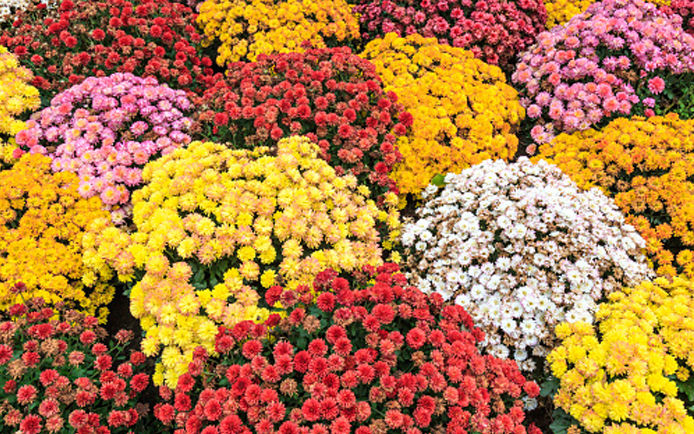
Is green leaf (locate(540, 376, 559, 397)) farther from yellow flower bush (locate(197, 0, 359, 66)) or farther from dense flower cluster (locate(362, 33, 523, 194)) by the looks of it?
yellow flower bush (locate(197, 0, 359, 66))

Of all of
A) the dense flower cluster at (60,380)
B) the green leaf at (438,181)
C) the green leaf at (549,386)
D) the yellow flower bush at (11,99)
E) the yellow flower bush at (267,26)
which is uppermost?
the yellow flower bush at (267,26)

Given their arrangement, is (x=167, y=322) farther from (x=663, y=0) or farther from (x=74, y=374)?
(x=663, y=0)

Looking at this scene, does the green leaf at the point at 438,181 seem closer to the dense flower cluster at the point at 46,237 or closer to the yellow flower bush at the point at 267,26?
the yellow flower bush at the point at 267,26

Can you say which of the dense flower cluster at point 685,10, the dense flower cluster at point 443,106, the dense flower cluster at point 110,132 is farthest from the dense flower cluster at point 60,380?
the dense flower cluster at point 685,10

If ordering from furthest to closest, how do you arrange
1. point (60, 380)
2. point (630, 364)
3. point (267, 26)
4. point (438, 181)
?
point (267, 26) < point (438, 181) < point (630, 364) < point (60, 380)

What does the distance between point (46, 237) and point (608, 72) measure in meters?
5.97

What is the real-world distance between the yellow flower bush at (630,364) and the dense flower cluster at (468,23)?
13.0 ft

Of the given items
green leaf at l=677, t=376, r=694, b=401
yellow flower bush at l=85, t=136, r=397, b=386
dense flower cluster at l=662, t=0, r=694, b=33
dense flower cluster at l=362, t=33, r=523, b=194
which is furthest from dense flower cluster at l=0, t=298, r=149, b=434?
dense flower cluster at l=662, t=0, r=694, b=33

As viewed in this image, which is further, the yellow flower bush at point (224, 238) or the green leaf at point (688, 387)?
the yellow flower bush at point (224, 238)

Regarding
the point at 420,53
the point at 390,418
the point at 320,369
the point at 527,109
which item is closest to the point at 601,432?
the point at 390,418

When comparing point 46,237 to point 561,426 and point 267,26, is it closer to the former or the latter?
point 267,26

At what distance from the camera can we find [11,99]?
4430 mm

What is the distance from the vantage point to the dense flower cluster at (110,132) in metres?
4.02

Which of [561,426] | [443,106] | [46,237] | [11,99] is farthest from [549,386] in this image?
[11,99]
